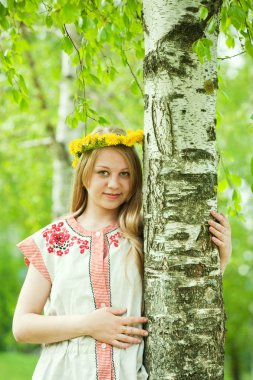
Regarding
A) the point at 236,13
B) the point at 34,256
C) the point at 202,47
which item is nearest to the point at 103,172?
the point at 34,256

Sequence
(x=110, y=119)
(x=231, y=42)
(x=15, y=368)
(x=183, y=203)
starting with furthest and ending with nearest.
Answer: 1. (x=15, y=368)
2. (x=110, y=119)
3. (x=231, y=42)
4. (x=183, y=203)

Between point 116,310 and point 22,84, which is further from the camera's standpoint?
point 22,84

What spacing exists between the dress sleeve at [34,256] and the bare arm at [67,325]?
0.08 metres

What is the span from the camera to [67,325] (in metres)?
2.33

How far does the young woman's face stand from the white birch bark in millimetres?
3869

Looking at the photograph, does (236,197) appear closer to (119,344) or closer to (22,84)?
(119,344)

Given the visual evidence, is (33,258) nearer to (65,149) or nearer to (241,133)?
(65,149)

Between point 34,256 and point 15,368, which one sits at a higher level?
point 34,256

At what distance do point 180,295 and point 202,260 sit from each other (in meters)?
0.16

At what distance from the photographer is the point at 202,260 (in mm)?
2113

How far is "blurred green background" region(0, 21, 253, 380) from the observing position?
6934mm

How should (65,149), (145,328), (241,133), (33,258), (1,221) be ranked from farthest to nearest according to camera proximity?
(1,221) < (241,133) < (65,149) < (33,258) < (145,328)

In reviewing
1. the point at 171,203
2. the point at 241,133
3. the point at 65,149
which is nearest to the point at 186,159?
the point at 171,203

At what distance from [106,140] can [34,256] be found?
65cm
